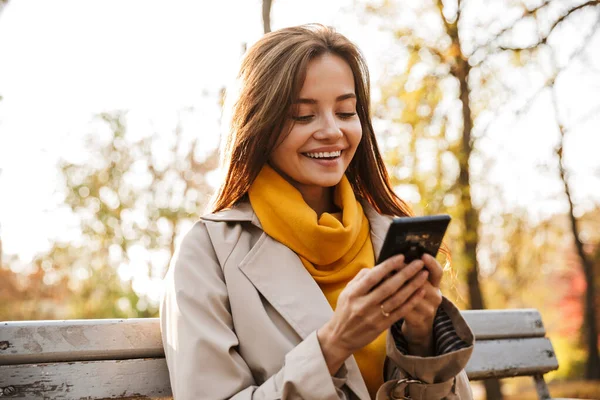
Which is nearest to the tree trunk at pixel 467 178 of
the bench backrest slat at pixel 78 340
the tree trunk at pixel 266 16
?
the tree trunk at pixel 266 16

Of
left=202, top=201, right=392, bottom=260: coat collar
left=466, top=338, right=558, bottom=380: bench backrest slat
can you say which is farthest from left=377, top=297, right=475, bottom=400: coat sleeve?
left=466, top=338, right=558, bottom=380: bench backrest slat

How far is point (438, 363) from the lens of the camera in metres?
2.09

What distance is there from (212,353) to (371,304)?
1.73 ft

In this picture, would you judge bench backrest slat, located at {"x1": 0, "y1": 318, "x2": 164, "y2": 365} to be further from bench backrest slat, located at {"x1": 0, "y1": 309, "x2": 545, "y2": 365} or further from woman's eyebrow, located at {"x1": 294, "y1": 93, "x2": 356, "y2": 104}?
woman's eyebrow, located at {"x1": 294, "y1": 93, "x2": 356, "y2": 104}

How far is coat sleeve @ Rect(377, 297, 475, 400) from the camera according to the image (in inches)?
82.4

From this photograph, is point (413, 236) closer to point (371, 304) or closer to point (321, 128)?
point (371, 304)

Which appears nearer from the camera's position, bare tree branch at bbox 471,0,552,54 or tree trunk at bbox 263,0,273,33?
tree trunk at bbox 263,0,273,33

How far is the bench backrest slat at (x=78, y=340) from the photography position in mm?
2223

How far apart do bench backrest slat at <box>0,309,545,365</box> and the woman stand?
0.64ft

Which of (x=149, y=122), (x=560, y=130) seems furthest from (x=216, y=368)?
(x=560, y=130)

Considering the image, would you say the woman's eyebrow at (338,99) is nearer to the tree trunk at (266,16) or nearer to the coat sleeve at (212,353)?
the coat sleeve at (212,353)

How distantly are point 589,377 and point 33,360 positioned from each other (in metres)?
16.1

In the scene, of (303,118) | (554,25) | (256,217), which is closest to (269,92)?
(303,118)

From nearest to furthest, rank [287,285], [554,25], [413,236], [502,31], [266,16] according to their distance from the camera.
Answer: [413,236] → [287,285] → [266,16] → [502,31] → [554,25]
